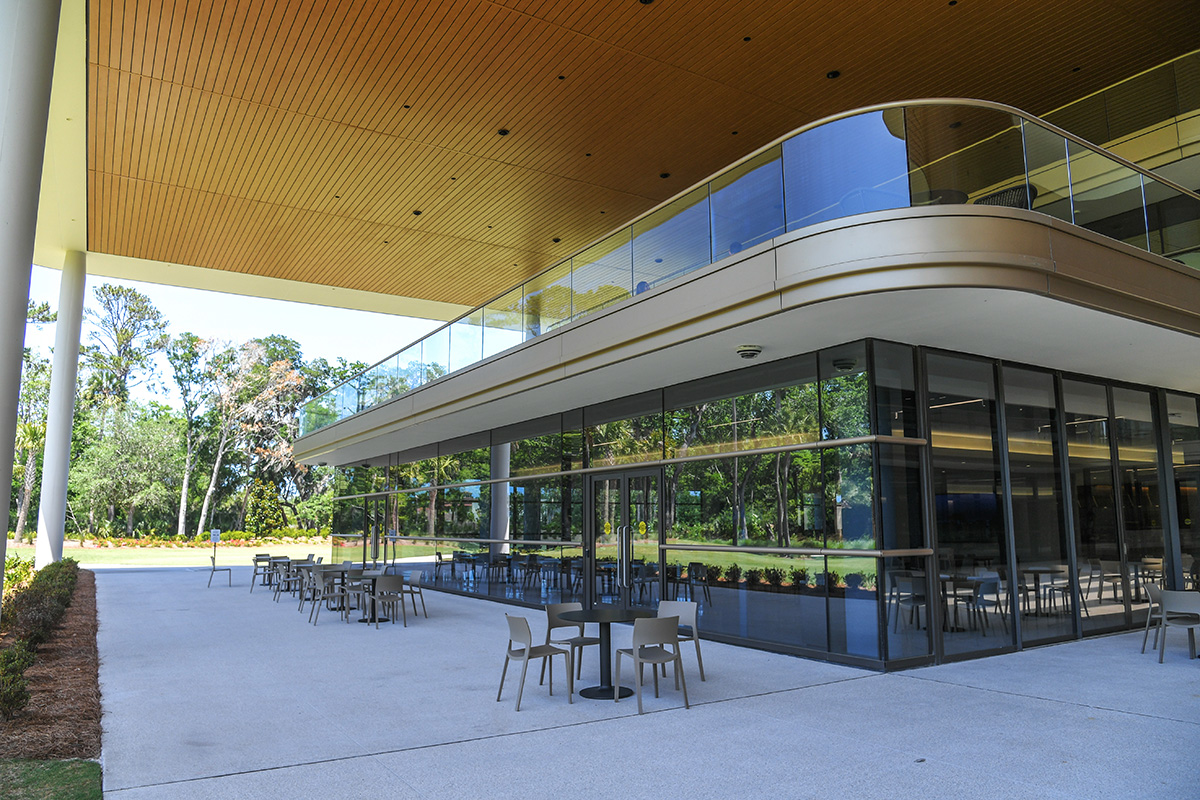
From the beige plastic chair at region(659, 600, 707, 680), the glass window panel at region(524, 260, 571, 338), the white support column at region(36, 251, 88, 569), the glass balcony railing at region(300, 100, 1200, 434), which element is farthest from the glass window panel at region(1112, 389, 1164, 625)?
the white support column at region(36, 251, 88, 569)

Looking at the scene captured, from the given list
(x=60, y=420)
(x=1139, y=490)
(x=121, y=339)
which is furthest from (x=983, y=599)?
(x=121, y=339)

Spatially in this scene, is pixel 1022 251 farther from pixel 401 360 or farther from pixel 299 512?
pixel 299 512

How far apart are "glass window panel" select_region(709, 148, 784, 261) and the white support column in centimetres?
1721

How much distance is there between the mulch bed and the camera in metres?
5.31

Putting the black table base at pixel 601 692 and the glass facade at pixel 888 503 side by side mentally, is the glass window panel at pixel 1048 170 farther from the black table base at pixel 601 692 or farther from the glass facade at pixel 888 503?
the black table base at pixel 601 692

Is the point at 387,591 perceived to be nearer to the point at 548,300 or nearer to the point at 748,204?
the point at 548,300

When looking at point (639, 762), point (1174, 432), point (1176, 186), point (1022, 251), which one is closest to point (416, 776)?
point (639, 762)

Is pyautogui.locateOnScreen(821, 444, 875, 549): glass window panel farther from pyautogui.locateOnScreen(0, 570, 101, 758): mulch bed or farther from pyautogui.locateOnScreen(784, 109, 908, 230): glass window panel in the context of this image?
pyautogui.locateOnScreen(0, 570, 101, 758): mulch bed

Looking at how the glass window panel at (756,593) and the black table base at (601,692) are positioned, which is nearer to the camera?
the black table base at (601,692)

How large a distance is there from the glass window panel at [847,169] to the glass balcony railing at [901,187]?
0.03 ft

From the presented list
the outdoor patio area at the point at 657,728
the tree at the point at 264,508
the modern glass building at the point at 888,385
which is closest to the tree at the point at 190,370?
the tree at the point at 264,508

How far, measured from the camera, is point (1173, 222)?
336 inches

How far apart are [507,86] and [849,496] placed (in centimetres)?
651

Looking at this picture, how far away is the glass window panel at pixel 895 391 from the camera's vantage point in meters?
8.38
